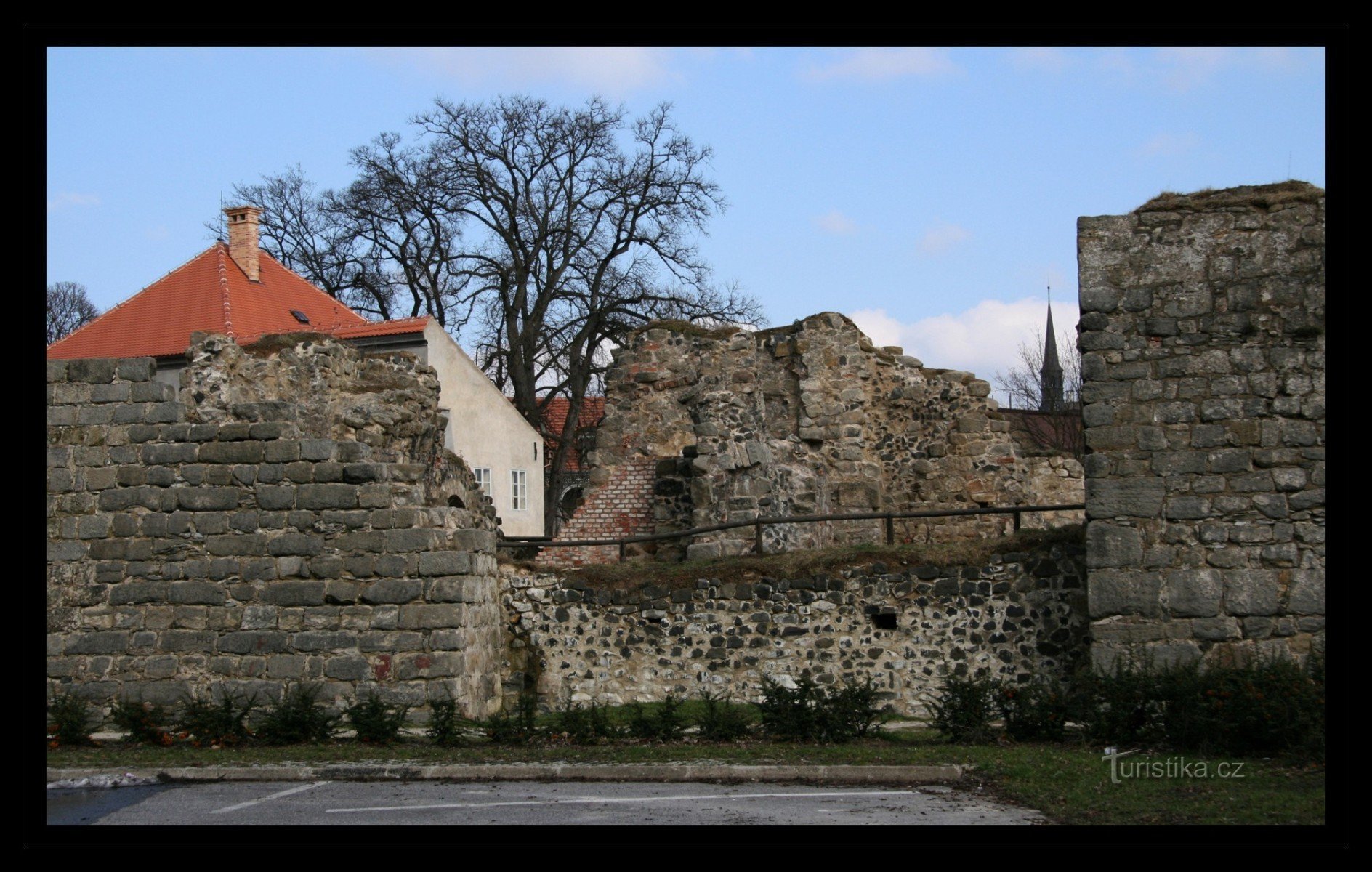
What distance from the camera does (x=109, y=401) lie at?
47.6ft

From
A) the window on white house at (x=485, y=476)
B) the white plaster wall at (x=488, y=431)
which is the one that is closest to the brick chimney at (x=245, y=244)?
the white plaster wall at (x=488, y=431)

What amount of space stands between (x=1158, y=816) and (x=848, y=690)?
12.5ft

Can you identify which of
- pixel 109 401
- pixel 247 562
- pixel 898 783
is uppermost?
pixel 109 401

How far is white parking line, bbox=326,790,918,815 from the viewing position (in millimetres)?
9344

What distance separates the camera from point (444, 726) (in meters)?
12.4

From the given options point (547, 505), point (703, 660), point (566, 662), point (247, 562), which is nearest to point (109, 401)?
point (247, 562)

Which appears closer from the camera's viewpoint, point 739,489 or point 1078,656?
point 1078,656

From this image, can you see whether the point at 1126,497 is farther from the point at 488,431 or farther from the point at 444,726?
the point at 488,431

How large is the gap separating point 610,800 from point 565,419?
3419 centimetres

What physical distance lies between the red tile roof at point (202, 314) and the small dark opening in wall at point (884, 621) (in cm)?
1861

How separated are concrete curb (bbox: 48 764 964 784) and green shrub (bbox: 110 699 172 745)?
1542 mm

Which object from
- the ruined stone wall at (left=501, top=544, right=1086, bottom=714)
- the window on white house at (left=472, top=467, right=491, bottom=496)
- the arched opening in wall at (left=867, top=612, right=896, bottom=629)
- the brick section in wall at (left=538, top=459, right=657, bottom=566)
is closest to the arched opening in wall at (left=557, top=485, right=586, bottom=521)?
the window on white house at (left=472, top=467, right=491, bottom=496)

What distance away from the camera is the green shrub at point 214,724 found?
1284 cm
